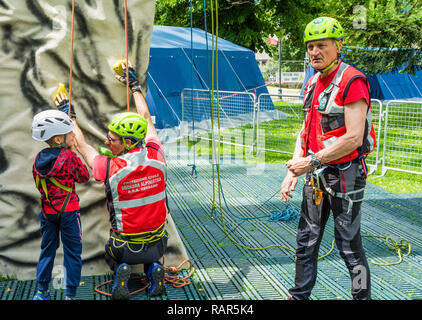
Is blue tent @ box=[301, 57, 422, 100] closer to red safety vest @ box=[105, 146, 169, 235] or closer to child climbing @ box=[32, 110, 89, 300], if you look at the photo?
red safety vest @ box=[105, 146, 169, 235]

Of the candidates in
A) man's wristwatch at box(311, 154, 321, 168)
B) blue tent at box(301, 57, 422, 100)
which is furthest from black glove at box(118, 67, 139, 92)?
blue tent at box(301, 57, 422, 100)

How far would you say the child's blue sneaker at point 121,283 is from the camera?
3.69 metres

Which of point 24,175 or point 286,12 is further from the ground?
point 286,12

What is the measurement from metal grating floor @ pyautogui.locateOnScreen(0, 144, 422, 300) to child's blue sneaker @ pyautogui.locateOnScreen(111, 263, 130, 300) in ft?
0.60

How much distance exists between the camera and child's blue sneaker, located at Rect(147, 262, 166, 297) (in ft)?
12.6

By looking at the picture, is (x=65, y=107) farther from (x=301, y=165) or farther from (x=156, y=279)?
(x=301, y=165)

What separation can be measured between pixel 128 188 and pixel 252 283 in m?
1.55

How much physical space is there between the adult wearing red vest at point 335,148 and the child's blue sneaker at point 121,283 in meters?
1.50

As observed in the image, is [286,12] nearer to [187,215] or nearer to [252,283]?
[187,215]

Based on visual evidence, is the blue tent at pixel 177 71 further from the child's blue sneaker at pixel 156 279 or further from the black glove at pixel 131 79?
the child's blue sneaker at pixel 156 279

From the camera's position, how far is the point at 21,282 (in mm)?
4051

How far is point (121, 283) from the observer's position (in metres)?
3.71

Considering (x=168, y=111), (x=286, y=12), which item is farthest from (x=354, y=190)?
(x=286, y=12)

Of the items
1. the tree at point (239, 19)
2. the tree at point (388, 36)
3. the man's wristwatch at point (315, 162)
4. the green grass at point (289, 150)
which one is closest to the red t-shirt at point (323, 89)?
the man's wristwatch at point (315, 162)
